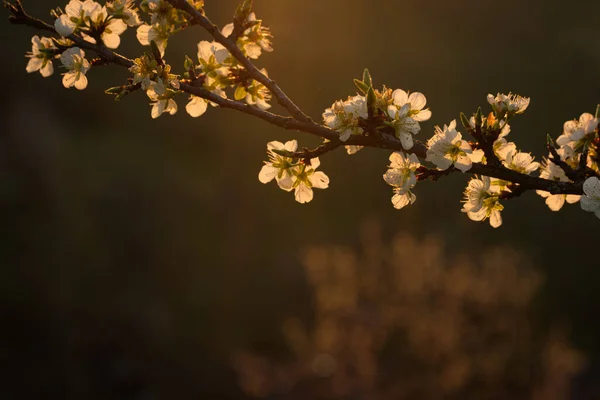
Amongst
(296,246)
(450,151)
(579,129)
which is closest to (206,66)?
(450,151)

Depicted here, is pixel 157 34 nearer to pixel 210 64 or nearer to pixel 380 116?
pixel 210 64

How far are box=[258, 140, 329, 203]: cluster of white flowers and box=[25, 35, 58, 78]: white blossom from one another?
2.03 feet

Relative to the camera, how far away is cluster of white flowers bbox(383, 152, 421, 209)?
4.08 ft

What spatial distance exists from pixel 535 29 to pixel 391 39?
3265mm

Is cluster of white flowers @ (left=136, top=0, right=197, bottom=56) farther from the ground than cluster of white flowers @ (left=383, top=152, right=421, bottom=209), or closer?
farther from the ground

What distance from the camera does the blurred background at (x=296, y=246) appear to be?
228 inches

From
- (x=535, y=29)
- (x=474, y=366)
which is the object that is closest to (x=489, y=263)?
(x=474, y=366)

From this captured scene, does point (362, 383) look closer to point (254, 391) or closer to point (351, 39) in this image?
point (254, 391)

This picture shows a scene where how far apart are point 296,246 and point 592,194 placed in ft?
30.9

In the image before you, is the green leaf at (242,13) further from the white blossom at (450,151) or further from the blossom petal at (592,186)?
the blossom petal at (592,186)

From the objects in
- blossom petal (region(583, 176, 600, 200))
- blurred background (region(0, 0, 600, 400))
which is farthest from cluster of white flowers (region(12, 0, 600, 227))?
blurred background (region(0, 0, 600, 400))

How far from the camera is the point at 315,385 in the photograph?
7.13m

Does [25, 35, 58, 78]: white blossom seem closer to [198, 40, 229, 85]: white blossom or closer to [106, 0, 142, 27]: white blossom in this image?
[106, 0, 142, 27]: white blossom

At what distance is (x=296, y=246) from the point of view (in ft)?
34.3
